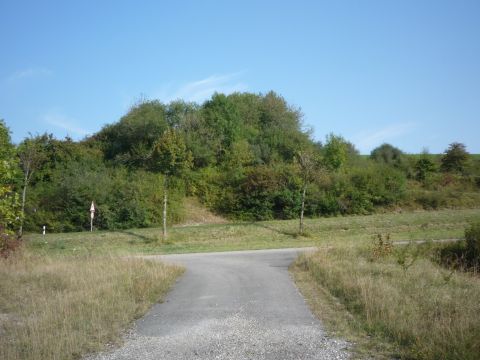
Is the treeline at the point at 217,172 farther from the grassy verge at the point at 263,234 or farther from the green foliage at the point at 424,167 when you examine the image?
the grassy verge at the point at 263,234

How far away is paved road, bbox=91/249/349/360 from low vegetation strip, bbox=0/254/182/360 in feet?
1.61

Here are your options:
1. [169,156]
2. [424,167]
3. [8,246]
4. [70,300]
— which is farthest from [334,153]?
[70,300]

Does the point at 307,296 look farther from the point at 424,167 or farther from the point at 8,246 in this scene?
the point at 424,167

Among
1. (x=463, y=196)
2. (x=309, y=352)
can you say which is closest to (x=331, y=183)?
(x=463, y=196)

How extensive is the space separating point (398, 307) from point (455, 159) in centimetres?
5460

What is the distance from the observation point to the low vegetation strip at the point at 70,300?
22.5 feet

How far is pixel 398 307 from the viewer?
8203mm

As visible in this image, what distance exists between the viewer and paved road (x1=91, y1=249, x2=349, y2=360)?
653cm

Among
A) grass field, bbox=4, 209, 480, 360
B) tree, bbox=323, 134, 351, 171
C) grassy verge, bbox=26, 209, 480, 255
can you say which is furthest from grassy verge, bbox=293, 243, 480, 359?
tree, bbox=323, 134, 351, 171

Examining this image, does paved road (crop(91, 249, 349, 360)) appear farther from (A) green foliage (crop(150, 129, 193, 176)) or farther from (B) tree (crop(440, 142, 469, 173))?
(B) tree (crop(440, 142, 469, 173))

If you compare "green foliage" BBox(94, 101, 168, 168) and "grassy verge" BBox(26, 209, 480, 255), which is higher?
"green foliage" BBox(94, 101, 168, 168)

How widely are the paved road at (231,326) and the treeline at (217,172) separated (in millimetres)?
18408

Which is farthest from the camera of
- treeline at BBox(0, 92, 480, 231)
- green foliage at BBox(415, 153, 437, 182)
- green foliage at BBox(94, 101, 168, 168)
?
green foliage at BBox(415, 153, 437, 182)

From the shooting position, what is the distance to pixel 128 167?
152 ft
